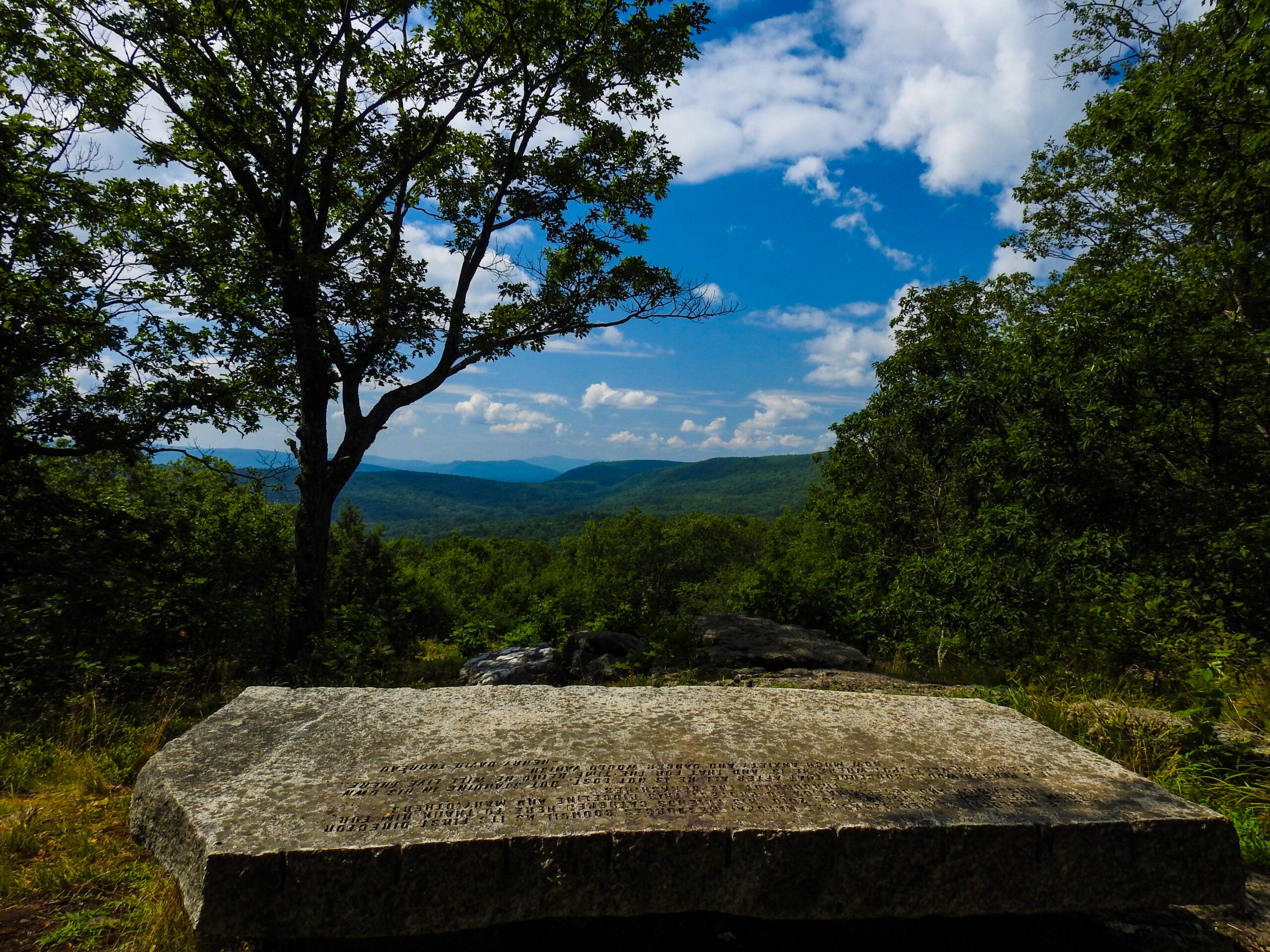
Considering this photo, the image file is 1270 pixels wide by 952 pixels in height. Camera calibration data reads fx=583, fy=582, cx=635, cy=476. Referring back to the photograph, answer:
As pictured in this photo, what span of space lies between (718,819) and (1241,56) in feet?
34.1

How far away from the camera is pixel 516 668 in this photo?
11.7 metres

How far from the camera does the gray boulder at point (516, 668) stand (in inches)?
447

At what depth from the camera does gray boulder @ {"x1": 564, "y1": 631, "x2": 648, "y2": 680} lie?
A: 12.1 metres

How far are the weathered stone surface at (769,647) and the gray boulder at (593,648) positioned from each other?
1650 mm

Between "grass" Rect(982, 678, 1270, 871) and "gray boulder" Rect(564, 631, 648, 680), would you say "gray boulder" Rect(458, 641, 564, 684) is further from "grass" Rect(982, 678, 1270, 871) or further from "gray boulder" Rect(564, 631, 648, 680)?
"grass" Rect(982, 678, 1270, 871)

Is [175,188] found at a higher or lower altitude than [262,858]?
higher

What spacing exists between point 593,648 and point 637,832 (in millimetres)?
10240

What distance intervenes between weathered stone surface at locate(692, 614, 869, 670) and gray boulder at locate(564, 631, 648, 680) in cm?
165

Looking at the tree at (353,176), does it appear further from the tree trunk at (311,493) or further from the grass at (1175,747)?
the grass at (1175,747)

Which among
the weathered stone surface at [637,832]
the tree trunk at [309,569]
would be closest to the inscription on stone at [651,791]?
the weathered stone surface at [637,832]

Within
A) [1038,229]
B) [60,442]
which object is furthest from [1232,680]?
[1038,229]

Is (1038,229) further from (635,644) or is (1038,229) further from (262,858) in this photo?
(262,858)

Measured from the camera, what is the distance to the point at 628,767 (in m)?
3.28

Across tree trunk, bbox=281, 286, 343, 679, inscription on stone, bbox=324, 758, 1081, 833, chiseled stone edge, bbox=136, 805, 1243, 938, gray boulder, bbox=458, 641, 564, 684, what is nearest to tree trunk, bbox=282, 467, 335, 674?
tree trunk, bbox=281, 286, 343, 679
